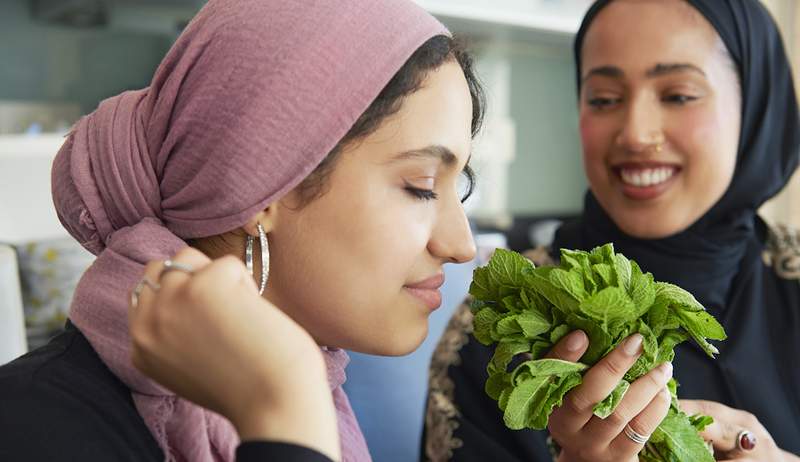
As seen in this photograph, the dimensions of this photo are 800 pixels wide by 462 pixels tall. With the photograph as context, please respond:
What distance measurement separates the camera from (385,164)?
3.08 ft

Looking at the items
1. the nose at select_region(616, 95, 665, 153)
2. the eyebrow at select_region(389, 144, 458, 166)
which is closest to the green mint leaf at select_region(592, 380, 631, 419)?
the eyebrow at select_region(389, 144, 458, 166)

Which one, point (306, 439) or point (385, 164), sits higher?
point (385, 164)

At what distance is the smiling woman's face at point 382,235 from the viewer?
3.06 feet

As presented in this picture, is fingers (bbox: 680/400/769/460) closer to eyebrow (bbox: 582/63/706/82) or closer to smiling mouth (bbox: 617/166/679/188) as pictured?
smiling mouth (bbox: 617/166/679/188)

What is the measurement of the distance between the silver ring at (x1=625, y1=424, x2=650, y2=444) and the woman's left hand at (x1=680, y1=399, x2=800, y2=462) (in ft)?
0.76

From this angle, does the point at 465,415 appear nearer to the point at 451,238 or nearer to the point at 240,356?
the point at 451,238

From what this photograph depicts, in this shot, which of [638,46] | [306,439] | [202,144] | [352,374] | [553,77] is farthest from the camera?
[553,77]

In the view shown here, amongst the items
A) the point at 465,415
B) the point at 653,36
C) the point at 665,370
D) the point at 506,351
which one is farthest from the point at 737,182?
the point at 506,351

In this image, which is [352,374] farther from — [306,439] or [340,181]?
[306,439]

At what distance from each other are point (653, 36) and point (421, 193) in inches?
33.1

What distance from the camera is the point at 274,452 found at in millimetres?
653

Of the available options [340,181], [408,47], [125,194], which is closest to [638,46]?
[408,47]

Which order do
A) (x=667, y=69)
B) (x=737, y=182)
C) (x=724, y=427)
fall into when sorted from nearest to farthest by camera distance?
(x=724, y=427), (x=667, y=69), (x=737, y=182)

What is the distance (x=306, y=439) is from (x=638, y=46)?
119cm
